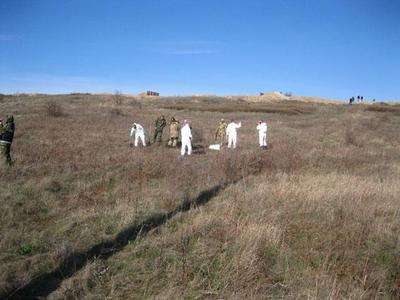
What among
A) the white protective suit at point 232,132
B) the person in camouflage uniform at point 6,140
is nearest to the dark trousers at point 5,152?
the person in camouflage uniform at point 6,140

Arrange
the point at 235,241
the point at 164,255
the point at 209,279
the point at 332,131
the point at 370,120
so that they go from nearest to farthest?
the point at 209,279 < the point at 164,255 < the point at 235,241 < the point at 332,131 < the point at 370,120

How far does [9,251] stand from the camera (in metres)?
7.18

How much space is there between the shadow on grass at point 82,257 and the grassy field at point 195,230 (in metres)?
0.02

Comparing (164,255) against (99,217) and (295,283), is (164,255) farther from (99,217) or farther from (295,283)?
(99,217)

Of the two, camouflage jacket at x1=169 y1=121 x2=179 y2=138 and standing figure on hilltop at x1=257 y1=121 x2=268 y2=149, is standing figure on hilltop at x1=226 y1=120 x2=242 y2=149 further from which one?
camouflage jacket at x1=169 y1=121 x2=179 y2=138

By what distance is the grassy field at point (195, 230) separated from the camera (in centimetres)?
614

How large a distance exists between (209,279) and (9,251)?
305cm

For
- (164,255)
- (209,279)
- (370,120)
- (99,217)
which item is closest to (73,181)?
(99,217)

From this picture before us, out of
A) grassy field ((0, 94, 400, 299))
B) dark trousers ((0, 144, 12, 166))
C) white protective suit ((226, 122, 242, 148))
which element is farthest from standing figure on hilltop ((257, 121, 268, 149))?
dark trousers ((0, 144, 12, 166))

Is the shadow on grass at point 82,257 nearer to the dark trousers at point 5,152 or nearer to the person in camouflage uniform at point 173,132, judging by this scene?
the dark trousers at point 5,152

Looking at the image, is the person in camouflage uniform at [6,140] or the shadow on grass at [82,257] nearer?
the shadow on grass at [82,257]

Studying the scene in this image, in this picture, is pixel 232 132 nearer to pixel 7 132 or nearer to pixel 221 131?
pixel 221 131

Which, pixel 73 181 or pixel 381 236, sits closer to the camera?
pixel 381 236

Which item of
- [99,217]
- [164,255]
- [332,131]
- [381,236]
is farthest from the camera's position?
[332,131]
